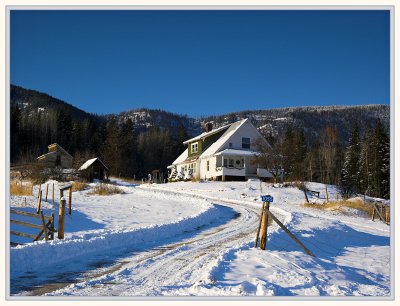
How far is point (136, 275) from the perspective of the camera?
834 cm

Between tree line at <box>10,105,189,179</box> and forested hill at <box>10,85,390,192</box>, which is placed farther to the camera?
tree line at <box>10,105,189,179</box>

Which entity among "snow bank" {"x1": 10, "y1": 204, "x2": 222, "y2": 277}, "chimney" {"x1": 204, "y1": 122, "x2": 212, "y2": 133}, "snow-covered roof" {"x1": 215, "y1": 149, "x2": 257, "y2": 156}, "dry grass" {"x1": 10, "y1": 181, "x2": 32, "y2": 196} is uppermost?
"chimney" {"x1": 204, "y1": 122, "x2": 212, "y2": 133}

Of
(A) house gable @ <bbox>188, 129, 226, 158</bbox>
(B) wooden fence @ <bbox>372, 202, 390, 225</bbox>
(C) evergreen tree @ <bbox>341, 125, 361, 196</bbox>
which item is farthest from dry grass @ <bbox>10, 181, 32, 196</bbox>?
(C) evergreen tree @ <bbox>341, 125, 361, 196</bbox>

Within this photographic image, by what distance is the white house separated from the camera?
46719 millimetres

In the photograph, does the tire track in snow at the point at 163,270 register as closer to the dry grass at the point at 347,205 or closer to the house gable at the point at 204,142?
the dry grass at the point at 347,205

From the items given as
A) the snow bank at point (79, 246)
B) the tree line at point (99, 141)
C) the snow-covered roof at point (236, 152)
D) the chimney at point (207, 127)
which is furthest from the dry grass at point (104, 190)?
the tree line at point (99, 141)

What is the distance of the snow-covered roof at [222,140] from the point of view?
48.1 meters

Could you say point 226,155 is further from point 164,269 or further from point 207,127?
point 164,269

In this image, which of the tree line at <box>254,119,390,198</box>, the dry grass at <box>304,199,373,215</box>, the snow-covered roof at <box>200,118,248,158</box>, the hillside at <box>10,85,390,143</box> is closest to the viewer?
the dry grass at <box>304,199,373,215</box>

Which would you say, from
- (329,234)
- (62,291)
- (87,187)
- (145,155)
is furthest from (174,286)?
(145,155)

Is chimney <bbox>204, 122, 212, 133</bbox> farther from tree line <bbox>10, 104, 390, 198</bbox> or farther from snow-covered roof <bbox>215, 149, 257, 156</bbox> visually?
snow-covered roof <bbox>215, 149, 257, 156</bbox>

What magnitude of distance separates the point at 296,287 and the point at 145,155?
100 m

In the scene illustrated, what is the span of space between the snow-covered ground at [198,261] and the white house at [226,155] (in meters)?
27.0

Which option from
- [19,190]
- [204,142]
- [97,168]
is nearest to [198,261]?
Answer: [19,190]
